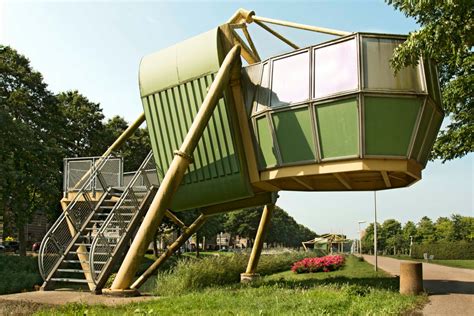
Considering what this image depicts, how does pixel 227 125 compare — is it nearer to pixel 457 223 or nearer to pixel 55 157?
pixel 55 157

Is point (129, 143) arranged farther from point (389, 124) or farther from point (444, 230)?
point (444, 230)

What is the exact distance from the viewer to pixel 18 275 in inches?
934

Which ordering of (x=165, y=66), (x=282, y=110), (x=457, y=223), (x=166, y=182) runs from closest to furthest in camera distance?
(x=166, y=182) < (x=282, y=110) < (x=165, y=66) < (x=457, y=223)

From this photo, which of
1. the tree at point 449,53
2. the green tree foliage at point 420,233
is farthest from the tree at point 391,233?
the tree at point 449,53

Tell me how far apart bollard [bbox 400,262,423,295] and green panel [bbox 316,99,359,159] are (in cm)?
399

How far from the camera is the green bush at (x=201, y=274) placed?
1692 centimetres

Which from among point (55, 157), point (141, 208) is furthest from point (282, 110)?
point (55, 157)

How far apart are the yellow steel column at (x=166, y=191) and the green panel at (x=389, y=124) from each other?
437 cm

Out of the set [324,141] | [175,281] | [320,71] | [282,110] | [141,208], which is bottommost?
[175,281]

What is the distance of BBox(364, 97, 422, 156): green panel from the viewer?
1341cm

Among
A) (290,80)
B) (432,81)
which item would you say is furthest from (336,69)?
(432,81)

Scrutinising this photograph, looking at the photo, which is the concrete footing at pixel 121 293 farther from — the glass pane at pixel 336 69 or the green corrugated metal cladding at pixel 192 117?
the glass pane at pixel 336 69

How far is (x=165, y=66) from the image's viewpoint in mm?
16938

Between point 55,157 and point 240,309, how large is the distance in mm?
23476
